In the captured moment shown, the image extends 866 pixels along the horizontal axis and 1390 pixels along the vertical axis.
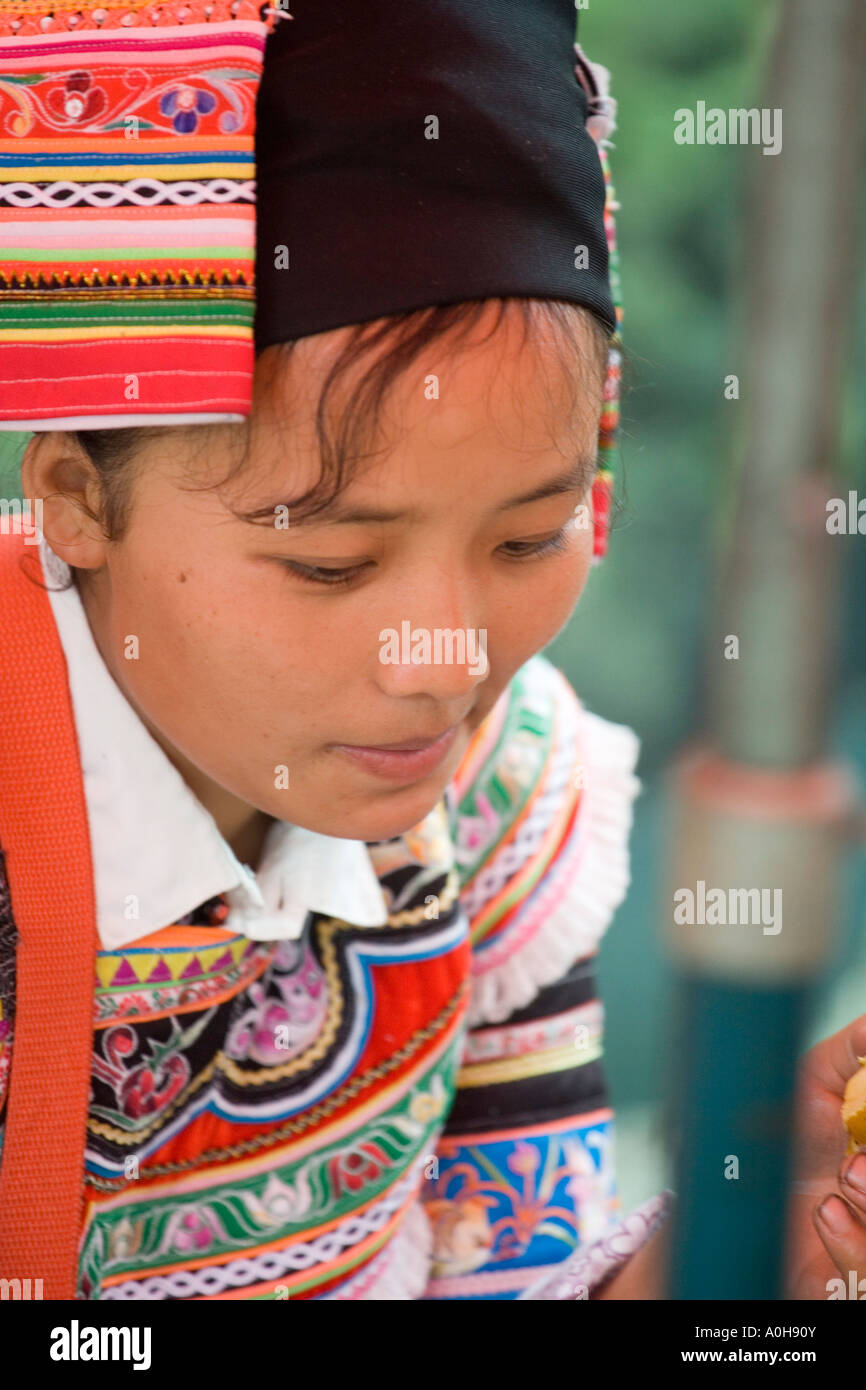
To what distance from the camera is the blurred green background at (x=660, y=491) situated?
159 cm

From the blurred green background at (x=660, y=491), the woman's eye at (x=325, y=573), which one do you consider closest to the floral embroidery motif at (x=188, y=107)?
the woman's eye at (x=325, y=573)

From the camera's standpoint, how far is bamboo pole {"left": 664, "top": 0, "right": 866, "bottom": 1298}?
641mm

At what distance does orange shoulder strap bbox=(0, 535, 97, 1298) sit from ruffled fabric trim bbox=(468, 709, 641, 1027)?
0.38m

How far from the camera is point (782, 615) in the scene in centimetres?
67

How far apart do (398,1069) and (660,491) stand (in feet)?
3.21

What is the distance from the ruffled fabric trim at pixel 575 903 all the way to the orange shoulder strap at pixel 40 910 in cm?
38

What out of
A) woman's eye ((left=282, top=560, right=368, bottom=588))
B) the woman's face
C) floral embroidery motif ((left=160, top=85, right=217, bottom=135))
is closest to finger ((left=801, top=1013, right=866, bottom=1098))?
the woman's face

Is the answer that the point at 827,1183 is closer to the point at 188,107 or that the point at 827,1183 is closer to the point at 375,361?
the point at 375,361

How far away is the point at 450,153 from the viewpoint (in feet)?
2.74
